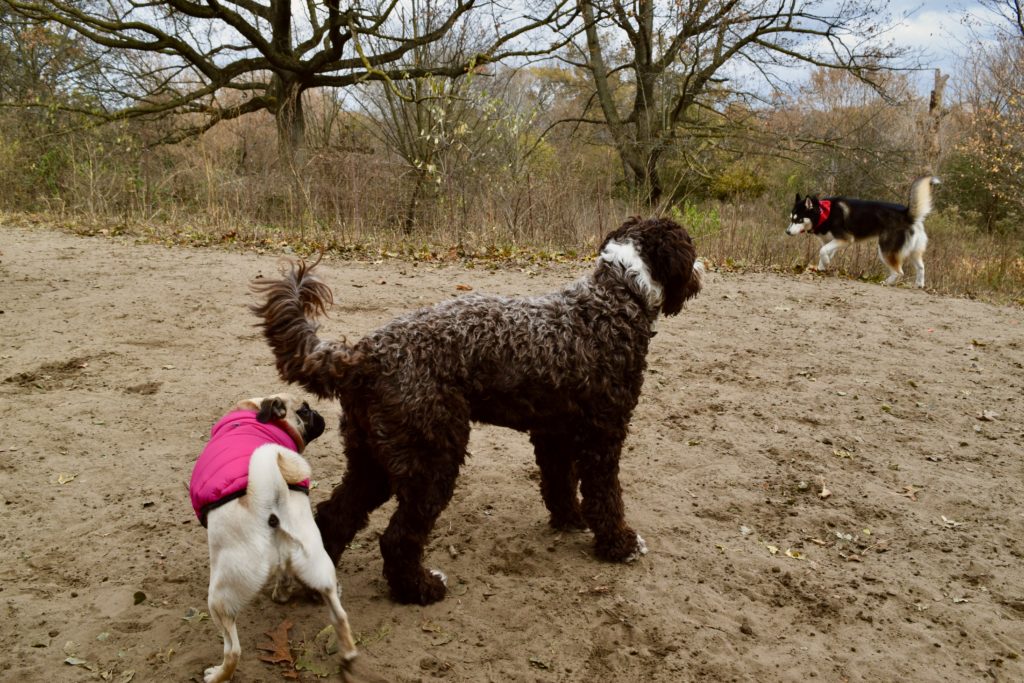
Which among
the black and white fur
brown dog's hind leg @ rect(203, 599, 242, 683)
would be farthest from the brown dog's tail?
the black and white fur

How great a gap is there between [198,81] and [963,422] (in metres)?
16.3

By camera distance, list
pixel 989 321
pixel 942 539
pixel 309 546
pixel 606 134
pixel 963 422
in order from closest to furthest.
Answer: pixel 309 546
pixel 942 539
pixel 963 422
pixel 989 321
pixel 606 134

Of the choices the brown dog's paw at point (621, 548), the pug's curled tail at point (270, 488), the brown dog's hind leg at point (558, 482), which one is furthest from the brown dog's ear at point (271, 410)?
the brown dog's paw at point (621, 548)

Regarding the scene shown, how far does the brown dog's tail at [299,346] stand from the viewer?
10.3 feet

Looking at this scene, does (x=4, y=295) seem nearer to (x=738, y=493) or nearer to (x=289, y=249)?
(x=289, y=249)

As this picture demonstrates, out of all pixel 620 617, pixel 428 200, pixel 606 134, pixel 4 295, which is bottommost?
pixel 620 617

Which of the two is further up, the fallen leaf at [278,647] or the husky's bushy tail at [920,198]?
the husky's bushy tail at [920,198]

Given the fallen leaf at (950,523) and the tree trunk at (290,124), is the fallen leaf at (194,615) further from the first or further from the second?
the tree trunk at (290,124)

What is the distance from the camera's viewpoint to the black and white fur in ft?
37.1

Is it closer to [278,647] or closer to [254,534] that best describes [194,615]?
[278,647]

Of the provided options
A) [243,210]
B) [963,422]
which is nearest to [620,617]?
[963,422]

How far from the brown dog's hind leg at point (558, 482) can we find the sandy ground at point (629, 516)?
121mm

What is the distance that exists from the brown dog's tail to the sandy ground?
115 centimetres

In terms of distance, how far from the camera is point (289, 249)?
1030cm
